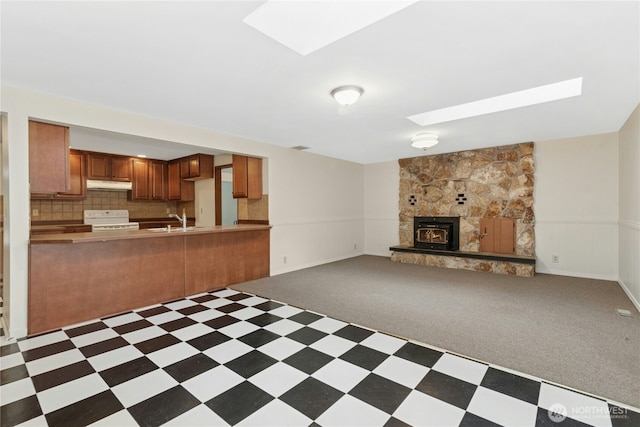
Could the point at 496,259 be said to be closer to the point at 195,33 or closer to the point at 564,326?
the point at 564,326

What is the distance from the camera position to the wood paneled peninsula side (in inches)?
109

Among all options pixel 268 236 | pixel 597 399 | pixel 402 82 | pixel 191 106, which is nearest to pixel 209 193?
pixel 268 236

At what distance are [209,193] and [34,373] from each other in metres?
4.27

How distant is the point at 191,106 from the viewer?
124 inches

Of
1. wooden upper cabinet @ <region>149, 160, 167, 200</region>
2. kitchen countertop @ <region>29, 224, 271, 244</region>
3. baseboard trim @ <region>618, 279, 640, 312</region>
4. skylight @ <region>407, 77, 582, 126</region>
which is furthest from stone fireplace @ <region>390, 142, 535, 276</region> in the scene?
wooden upper cabinet @ <region>149, 160, 167, 200</region>

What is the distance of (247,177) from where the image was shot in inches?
189

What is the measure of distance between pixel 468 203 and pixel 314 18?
499cm

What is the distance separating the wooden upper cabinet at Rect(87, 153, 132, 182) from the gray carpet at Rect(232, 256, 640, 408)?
355 centimetres

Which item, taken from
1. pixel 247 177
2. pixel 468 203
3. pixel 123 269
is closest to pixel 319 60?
pixel 247 177

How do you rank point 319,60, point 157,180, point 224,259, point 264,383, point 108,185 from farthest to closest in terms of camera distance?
point 157,180 < point 108,185 < point 224,259 < point 319,60 < point 264,383

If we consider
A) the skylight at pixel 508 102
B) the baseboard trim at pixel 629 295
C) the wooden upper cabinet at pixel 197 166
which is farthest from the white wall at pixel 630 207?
the wooden upper cabinet at pixel 197 166

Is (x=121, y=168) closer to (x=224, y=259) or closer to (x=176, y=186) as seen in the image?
(x=176, y=186)

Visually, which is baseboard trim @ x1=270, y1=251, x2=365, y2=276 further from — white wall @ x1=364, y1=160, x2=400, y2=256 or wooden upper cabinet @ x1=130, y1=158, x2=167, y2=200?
wooden upper cabinet @ x1=130, y1=158, x2=167, y2=200

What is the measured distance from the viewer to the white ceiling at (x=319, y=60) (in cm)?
168
